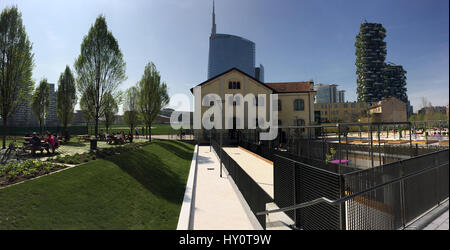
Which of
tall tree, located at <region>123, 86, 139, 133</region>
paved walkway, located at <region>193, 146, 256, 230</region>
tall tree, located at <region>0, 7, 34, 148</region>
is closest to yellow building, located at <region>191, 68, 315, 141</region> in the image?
tall tree, located at <region>123, 86, 139, 133</region>

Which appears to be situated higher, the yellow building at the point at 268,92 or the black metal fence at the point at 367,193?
the yellow building at the point at 268,92

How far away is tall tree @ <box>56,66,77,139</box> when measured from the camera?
2764cm

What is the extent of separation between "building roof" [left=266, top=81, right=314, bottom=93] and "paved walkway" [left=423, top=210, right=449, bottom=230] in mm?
34252

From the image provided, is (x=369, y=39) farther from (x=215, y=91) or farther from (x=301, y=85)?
(x=215, y=91)

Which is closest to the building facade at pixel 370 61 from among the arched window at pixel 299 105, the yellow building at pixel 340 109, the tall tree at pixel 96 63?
the yellow building at pixel 340 109

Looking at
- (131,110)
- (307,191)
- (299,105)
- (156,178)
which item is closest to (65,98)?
(131,110)

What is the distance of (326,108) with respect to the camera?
9325cm

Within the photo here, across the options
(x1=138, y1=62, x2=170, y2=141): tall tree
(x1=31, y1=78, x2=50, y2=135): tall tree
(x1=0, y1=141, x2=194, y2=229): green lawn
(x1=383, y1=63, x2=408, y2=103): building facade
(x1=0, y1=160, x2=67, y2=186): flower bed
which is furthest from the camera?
(x1=383, y1=63, x2=408, y2=103): building facade

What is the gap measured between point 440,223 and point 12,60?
24119mm

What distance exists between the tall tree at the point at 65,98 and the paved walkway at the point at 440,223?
35.4m

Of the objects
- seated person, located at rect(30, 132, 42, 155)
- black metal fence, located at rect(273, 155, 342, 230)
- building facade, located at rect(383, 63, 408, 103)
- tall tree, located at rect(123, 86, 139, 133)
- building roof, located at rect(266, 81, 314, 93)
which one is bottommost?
black metal fence, located at rect(273, 155, 342, 230)

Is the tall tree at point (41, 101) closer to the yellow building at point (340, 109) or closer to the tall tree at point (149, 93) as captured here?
the tall tree at point (149, 93)

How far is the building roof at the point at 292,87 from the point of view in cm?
3725

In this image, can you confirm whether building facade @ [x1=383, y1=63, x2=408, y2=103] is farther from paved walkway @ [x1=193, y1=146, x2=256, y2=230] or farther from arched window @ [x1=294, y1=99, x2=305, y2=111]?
A: paved walkway @ [x1=193, y1=146, x2=256, y2=230]
